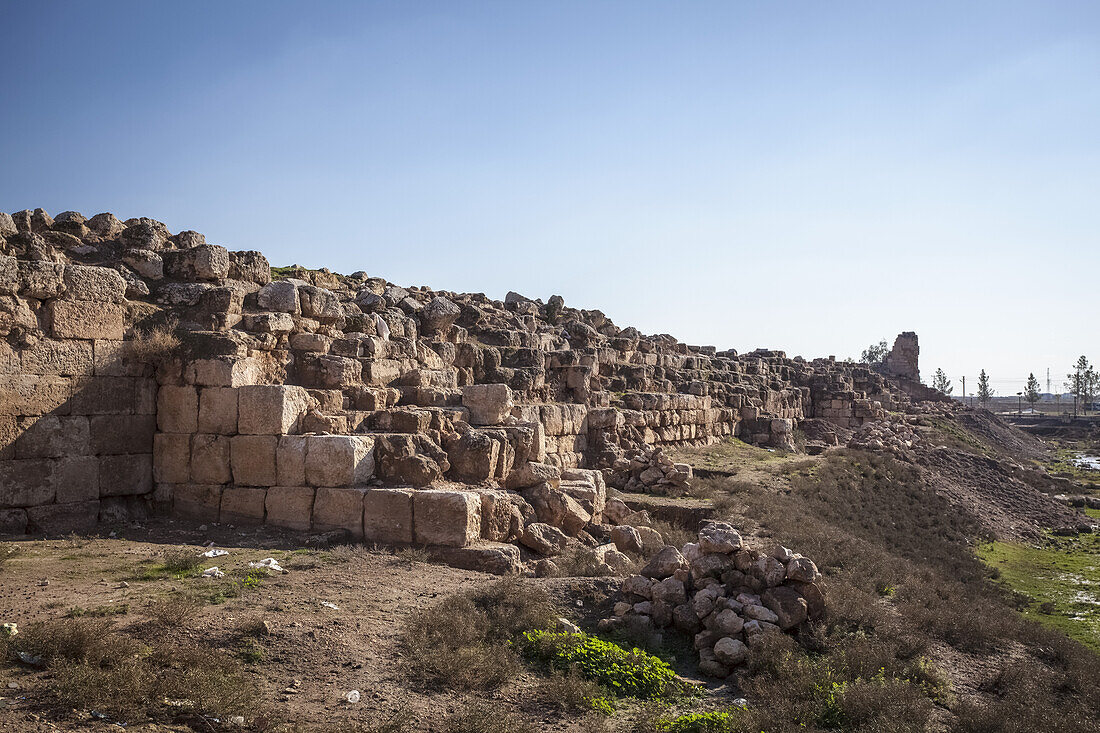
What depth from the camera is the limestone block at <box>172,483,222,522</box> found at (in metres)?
10.0

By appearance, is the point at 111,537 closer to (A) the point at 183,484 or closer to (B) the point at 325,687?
(A) the point at 183,484

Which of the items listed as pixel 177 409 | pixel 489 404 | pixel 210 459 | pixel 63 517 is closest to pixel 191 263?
pixel 177 409

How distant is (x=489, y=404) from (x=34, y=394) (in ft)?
19.0

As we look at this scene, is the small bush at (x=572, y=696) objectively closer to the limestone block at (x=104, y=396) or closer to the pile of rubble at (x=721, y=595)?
the pile of rubble at (x=721, y=595)

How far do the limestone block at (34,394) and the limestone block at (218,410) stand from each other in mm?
1490

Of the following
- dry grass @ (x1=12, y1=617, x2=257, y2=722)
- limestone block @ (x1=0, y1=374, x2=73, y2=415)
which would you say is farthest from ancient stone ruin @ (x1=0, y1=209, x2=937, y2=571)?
dry grass @ (x1=12, y1=617, x2=257, y2=722)

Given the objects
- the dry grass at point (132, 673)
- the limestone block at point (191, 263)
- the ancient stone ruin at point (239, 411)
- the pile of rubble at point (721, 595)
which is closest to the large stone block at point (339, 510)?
the ancient stone ruin at point (239, 411)

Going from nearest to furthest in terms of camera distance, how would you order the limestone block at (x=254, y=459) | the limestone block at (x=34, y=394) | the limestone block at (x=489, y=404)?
the limestone block at (x=34, y=394) < the limestone block at (x=254, y=459) < the limestone block at (x=489, y=404)

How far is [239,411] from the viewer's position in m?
9.98

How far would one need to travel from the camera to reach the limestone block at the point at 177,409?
1023cm

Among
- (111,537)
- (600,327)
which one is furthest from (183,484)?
(600,327)

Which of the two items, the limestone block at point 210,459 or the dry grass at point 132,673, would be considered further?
the limestone block at point 210,459

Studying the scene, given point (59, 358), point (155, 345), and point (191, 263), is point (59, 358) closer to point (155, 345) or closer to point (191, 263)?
point (155, 345)

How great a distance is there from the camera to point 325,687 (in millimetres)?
5477
